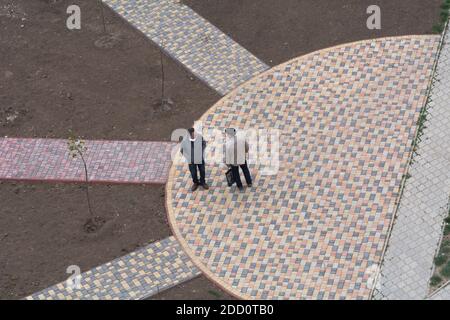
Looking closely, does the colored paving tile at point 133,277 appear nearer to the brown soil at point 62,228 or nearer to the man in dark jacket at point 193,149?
the brown soil at point 62,228

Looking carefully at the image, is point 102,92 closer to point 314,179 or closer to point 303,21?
point 303,21

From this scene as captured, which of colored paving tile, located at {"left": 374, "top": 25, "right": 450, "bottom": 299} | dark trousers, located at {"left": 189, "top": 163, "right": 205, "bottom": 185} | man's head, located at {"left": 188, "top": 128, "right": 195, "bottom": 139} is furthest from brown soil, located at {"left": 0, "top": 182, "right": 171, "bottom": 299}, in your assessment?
colored paving tile, located at {"left": 374, "top": 25, "right": 450, "bottom": 299}

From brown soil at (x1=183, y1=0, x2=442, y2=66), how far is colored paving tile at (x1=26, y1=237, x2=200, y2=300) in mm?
6829

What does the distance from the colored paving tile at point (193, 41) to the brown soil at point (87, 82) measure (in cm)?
29

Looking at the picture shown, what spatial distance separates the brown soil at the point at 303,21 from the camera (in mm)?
27422

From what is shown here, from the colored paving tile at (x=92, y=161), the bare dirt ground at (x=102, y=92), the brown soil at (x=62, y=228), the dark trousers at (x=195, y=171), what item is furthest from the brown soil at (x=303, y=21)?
the brown soil at (x=62, y=228)

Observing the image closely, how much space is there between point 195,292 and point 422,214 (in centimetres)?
496

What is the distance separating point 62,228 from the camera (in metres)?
23.2

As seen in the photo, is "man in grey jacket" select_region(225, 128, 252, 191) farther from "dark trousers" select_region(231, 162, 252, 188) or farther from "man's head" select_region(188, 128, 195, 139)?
"man's head" select_region(188, 128, 195, 139)

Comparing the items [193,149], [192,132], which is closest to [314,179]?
[193,149]

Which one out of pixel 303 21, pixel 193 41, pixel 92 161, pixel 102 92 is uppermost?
pixel 303 21

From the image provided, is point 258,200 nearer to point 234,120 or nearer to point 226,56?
point 234,120

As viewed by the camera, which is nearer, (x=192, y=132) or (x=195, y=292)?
(x=195, y=292)
